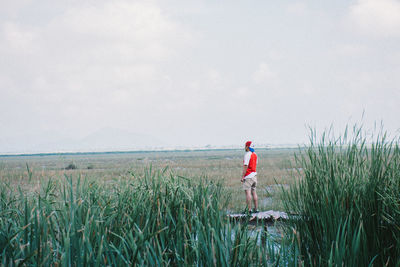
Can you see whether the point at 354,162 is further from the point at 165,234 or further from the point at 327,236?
the point at 165,234

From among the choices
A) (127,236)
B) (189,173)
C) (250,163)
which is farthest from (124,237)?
(250,163)

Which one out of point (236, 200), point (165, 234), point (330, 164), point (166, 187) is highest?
point (330, 164)

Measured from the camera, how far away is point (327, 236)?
3953 millimetres

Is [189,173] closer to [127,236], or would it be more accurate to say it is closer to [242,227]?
[242,227]

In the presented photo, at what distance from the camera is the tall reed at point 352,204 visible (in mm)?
3945

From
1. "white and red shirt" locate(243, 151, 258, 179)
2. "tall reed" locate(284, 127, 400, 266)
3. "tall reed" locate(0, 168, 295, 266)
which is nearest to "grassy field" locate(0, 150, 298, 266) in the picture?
"tall reed" locate(0, 168, 295, 266)

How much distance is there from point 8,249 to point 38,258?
2.05ft

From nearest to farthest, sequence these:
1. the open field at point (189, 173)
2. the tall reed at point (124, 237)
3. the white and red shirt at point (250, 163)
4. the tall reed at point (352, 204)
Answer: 1. the tall reed at point (124, 237)
2. the tall reed at point (352, 204)
3. the open field at point (189, 173)
4. the white and red shirt at point (250, 163)

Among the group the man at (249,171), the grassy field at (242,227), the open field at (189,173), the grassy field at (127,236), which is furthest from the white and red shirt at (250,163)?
the grassy field at (242,227)

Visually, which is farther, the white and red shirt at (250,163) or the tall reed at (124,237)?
the white and red shirt at (250,163)

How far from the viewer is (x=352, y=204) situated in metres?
3.97

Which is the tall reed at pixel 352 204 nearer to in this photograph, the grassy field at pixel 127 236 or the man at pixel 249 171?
the grassy field at pixel 127 236

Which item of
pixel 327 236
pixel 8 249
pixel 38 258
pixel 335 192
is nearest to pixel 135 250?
pixel 38 258

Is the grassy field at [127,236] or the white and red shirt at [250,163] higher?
the white and red shirt at [250,163]
